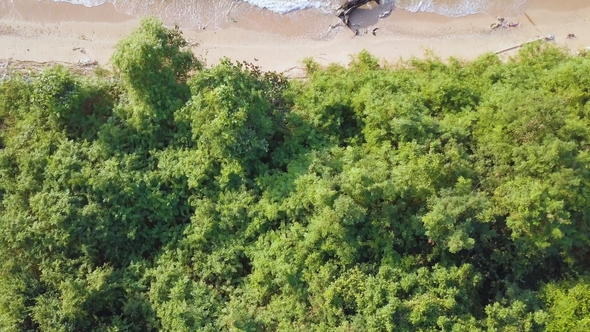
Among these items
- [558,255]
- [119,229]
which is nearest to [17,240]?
[119,229]

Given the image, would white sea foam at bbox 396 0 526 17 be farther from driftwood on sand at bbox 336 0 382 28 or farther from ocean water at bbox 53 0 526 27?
driftwood on sand at bbox 336 0 382 28

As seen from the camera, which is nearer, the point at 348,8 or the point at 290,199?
the point at 290,199

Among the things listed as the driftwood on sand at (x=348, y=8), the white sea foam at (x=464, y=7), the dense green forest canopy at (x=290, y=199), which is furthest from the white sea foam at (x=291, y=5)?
the dense green forest canopy at (x=290, y=199)

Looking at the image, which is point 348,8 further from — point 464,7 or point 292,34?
point 464,7

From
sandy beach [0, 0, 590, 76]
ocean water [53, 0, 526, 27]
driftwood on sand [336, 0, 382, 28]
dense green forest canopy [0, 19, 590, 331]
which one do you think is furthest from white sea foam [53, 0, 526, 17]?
dense green forest canopy [0, 19, 590, 331]

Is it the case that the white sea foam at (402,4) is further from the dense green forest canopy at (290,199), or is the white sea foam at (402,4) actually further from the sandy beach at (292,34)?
the dense green forest canopy at (290,199)

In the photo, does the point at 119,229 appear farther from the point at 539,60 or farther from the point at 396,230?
the point at 539,60

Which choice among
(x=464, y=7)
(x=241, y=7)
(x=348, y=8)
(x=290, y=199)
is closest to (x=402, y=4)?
(x=348, y=8)
